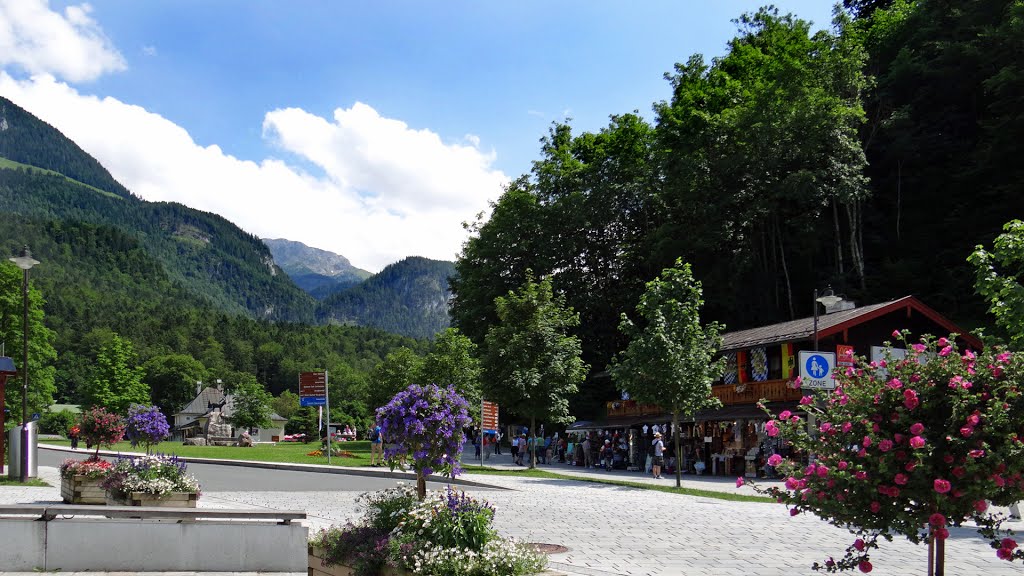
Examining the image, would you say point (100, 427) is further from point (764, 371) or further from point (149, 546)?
point (764, 371)

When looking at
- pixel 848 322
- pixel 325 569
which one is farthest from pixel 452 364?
pixel 325 569

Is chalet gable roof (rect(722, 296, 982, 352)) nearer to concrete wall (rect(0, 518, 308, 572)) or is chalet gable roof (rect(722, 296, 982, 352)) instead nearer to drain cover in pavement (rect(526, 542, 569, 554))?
drain cover in pavement (rect(526, 542, 569, 554))

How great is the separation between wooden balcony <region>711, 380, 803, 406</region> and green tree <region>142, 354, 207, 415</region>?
116343 mm

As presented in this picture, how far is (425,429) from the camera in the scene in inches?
456

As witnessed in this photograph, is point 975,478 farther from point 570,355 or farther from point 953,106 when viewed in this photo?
point 953,106

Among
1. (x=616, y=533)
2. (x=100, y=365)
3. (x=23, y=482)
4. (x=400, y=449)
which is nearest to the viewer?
(x=400, y=449)

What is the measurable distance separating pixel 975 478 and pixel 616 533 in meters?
8.49

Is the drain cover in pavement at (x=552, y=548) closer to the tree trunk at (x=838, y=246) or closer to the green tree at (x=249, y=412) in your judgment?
the tree trunk at (x=838, y=246)

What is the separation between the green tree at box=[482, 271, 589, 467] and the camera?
3462cm

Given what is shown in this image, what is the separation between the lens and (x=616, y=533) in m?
14.0

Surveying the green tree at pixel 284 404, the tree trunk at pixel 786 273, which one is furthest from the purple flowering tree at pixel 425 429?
the green tree at pixel 284 404

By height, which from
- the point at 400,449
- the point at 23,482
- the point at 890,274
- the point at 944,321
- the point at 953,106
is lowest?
the point at 23,482

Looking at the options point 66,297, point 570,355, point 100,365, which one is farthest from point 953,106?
point 66,297

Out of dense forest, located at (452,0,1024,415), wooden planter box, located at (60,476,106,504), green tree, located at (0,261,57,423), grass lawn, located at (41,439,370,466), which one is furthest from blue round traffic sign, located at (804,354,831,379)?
green tree, located at (0,261,57,423)
